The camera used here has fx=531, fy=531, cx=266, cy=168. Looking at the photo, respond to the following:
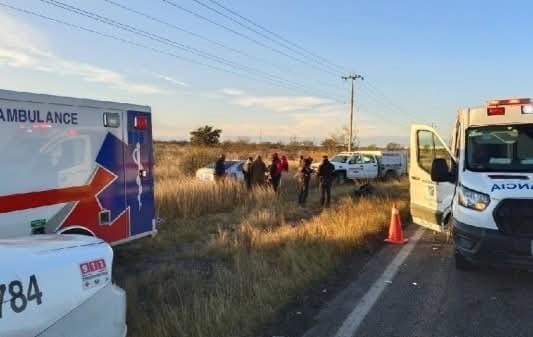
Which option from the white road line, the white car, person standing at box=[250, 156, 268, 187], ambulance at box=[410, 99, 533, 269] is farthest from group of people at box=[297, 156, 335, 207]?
the white road line

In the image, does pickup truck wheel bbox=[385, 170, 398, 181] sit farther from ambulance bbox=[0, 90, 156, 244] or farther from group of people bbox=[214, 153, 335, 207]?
ambulance bbox=[0, 90, 156, 244]

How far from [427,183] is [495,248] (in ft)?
8.30

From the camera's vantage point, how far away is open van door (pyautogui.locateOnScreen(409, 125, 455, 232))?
814 centimetres

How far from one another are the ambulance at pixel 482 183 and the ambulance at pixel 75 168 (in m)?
4.12

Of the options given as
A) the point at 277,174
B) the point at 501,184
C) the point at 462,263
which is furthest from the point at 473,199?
the point at 277,174

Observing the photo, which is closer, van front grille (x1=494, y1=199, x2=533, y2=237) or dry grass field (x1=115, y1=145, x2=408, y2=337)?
dry grass field (x1=115, y1=145, x2=408, y2=337)

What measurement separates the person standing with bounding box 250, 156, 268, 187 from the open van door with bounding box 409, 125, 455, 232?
9.88m

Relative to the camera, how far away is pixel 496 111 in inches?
295

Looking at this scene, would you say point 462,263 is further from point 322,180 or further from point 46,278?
point 322,180

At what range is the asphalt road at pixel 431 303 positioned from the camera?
16.2 ft

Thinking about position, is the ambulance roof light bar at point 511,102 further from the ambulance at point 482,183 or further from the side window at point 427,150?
the side window at point 427,150

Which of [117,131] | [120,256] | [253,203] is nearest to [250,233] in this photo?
[120,256]

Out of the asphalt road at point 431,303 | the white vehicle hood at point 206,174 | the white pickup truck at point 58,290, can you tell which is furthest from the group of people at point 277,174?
the white pickup truck at point 58,290

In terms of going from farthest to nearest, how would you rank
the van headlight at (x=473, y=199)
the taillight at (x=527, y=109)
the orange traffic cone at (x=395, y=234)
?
the orange traffic cone at (x=395, y=234), the taillight at (x=527, y=109), the van headlight at (x=473, y=199)
